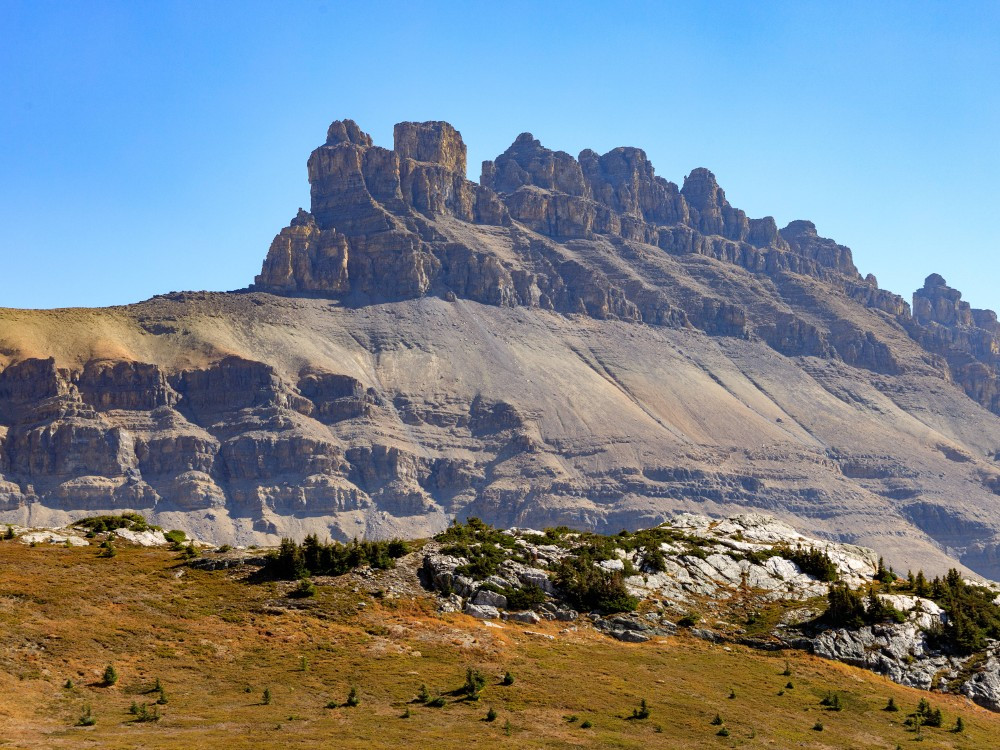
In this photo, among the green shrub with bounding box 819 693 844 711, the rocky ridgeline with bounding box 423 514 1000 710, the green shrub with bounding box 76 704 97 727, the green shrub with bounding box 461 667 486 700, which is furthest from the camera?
the rocky ridgeline with bounding box 423 514 1000 710

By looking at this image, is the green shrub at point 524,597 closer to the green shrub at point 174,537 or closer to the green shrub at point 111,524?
the green shrub at point 174,537

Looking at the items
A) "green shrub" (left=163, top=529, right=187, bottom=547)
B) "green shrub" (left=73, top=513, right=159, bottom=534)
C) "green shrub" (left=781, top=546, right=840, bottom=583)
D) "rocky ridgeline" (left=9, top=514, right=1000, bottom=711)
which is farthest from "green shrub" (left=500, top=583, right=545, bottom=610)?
"green shrub" (left=73, top=513, right=159, bottom=534)

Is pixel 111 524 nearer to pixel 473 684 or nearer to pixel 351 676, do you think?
pixel 351 676

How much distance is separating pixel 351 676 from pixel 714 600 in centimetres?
2304

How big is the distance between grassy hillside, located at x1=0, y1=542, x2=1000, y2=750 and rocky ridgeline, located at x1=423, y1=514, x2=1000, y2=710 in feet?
4.32

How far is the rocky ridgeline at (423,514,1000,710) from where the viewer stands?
57.9 meters

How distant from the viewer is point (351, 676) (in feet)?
159

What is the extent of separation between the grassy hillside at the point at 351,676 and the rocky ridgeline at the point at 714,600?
132 cm

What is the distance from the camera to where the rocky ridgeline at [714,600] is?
57906 mm

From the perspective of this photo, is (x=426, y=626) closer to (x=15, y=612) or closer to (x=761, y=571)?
(x=15, y=612)

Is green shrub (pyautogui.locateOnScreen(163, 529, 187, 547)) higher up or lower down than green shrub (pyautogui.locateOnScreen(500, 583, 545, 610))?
higher up

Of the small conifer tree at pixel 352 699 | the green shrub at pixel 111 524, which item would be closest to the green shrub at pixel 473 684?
the small conifer tree at pixel 352 699

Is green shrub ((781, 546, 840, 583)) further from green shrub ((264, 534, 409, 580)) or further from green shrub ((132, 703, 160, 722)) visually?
green shrub ((132, 703, 160, 722))

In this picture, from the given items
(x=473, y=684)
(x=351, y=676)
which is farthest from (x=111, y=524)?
(x=473, y=684)
